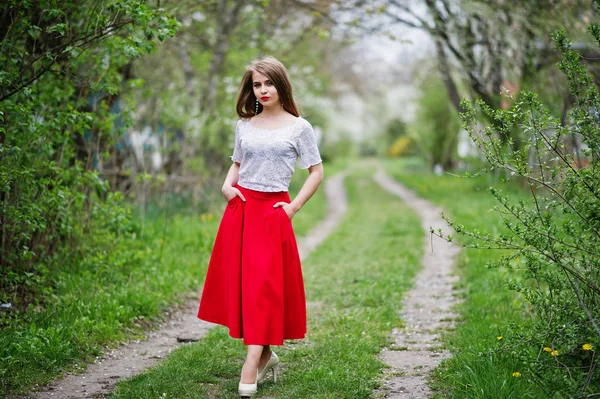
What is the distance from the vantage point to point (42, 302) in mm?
5809

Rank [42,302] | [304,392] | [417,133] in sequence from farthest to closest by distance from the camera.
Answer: [417,133]
[42,302]
[304,392]

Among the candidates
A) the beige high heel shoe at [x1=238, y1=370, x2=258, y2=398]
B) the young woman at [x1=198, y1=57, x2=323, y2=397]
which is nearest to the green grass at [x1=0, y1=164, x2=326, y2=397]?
the young woman at [x1=198, y1=57, x2=323, y2=397]

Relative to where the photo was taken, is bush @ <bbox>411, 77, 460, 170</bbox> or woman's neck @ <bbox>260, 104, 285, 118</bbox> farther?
bush @ <bbox>411, 77, 460, 170</bbox>

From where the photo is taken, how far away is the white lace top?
4.16 m

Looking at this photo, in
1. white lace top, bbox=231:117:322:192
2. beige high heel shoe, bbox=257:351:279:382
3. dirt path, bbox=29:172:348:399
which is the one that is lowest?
dirt path, bbox=29:172:348:399

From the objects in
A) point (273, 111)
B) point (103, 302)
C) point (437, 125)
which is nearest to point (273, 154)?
point (273, 111)

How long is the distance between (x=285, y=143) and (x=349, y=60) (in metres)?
25.0

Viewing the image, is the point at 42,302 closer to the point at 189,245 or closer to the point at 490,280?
the point at 189,245

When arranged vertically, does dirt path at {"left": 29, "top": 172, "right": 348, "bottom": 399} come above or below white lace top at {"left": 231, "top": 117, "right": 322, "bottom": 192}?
below

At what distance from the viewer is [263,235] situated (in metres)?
4.09

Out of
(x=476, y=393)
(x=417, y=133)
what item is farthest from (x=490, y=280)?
(x=417, y=133)

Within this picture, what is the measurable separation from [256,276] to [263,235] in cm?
27

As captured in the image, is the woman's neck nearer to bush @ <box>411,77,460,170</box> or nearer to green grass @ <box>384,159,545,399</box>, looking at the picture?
green grass @ <box>384,159,545,399</box>

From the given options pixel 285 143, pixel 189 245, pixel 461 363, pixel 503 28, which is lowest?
pixel 189 245
